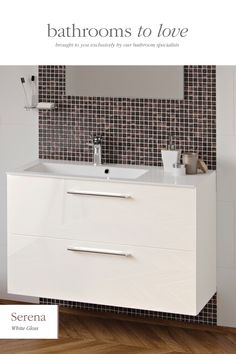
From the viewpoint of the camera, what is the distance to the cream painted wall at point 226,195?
483cm

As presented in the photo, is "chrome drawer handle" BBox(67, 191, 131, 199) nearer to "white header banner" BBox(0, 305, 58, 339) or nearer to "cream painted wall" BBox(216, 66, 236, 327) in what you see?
"cream painted wall" BBox(216, 66, 236, 327)

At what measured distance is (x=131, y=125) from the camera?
5051 millimetres

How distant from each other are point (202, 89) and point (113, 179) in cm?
70

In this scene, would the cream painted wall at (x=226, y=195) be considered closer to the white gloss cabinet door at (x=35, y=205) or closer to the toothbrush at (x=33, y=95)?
the white gloss cabinet door at (x=35, y=205)

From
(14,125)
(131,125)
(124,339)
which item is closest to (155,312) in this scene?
(124,339)

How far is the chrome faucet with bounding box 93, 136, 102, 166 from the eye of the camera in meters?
5.05

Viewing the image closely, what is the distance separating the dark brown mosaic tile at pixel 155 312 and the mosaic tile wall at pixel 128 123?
797 mm

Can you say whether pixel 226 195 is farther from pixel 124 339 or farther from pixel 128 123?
pixel 124 339

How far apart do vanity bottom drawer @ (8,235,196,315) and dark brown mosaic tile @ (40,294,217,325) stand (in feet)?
1.42

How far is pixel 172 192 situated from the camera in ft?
14.9

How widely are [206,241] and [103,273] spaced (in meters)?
0.56
